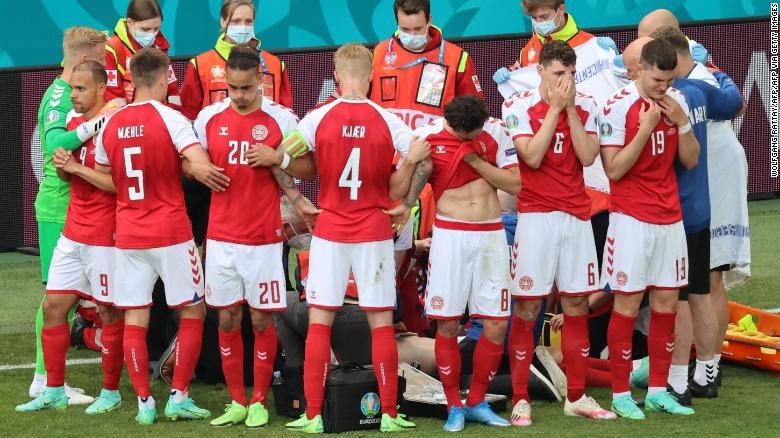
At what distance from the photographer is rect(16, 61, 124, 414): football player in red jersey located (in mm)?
8094

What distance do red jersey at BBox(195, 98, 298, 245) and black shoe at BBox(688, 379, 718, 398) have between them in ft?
8.85

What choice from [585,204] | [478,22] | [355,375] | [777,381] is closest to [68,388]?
[355,375]

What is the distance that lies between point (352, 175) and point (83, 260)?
1.69 m

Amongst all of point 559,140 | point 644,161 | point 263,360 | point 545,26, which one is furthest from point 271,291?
point 545,26

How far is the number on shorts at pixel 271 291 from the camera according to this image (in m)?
7.84

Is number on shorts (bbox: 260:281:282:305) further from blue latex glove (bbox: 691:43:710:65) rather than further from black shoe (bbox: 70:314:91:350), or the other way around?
blue latex glove (bbox: 691:43:710:65)

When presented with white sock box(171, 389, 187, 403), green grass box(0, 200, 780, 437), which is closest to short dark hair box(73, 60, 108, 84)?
white sock box(171, 389, 187, 403)

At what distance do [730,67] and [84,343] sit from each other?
300 inches

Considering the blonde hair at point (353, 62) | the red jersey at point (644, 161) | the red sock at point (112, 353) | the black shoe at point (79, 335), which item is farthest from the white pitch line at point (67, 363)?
the red jersey at point (644, 161)

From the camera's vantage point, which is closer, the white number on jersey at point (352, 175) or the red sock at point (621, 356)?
the white number on jersey at point (352, 175)

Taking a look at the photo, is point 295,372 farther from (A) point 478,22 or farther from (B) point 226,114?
(A) point 478,22

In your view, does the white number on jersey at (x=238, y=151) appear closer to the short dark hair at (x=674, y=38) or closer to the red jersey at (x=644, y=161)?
the red jersey at (x=644, y=161)

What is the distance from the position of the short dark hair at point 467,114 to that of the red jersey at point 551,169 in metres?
0.39

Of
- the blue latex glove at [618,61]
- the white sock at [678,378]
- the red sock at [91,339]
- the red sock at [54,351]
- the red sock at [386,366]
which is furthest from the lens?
the red sock at [91,339]
